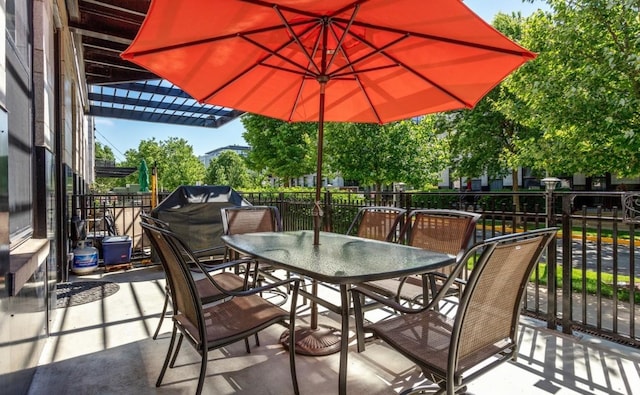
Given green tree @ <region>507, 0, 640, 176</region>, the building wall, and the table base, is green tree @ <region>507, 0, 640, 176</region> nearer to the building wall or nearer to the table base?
the table base

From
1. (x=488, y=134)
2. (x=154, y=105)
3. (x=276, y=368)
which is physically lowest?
(x=276, y=368)

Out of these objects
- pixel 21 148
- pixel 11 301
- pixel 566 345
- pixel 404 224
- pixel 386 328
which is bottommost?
pixel 566 345

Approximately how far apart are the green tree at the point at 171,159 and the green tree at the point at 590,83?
2785cm

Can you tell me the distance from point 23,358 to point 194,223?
3.43m

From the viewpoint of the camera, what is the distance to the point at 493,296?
1636 mm

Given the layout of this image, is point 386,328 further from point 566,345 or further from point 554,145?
point 554,145

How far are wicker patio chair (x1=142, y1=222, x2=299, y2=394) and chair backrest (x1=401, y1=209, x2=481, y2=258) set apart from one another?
1.48m

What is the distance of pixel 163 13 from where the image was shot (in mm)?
2205

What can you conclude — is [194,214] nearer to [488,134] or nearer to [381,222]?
[381,222]

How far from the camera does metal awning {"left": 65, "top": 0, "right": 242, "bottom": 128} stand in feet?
18.6

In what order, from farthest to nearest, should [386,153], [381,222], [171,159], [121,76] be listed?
[171,159] < [386,153] < [121,76] < [381,222]

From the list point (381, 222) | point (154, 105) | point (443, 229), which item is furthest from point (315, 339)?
point (154, 105)

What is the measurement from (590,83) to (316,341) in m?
5.63

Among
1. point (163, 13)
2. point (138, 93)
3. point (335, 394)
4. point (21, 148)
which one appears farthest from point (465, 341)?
point (138, 93)
